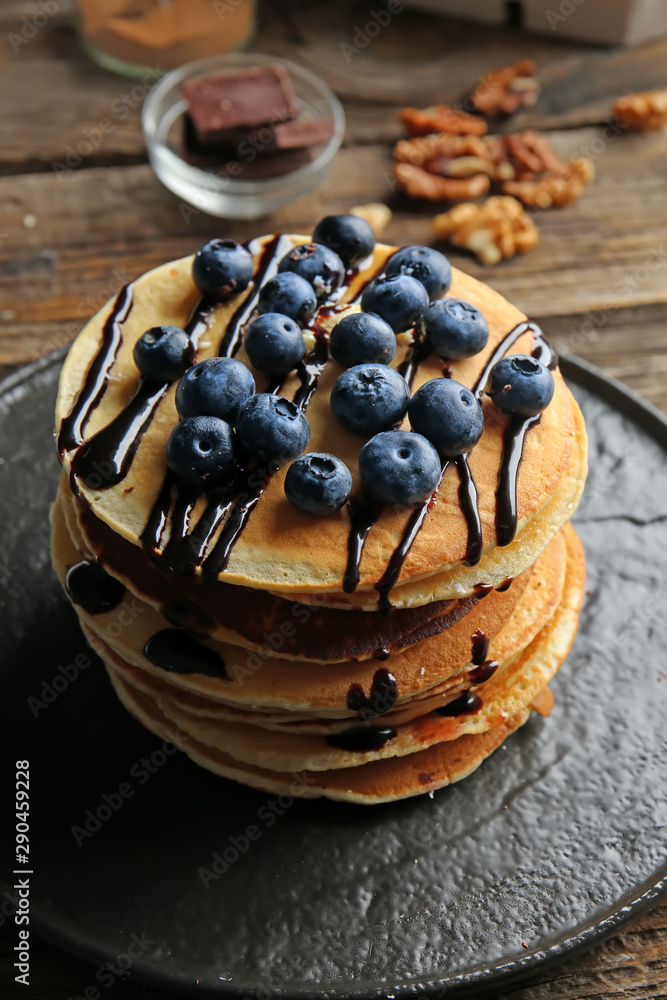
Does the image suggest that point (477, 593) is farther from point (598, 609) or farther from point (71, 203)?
point (71, 203)

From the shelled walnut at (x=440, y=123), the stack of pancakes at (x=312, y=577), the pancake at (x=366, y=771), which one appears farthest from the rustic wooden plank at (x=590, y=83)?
the pancake at (x=366, y=771)

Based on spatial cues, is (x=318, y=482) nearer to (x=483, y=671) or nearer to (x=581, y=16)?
(x=483, y=671)

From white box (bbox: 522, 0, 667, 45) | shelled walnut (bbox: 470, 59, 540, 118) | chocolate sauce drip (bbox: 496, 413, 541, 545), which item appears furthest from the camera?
white box (bbox: 522, 0, 667, 45)

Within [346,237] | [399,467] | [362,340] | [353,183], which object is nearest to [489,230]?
[353,183]

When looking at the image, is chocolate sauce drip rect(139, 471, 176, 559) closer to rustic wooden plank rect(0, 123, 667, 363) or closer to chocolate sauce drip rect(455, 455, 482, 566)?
chocolate sauce drip rect(455, 455, 482, 566)

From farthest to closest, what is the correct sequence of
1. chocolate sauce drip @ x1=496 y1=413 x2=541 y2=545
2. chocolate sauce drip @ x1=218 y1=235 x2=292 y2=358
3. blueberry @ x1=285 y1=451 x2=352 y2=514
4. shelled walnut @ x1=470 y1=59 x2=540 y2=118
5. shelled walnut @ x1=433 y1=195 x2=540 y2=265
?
shelled walnut @ x1=470 y1=59 x2=540 y2=118 → shelled walnut @ x1=433 y1=195 x2=540 y2=265 → chocolate sauce drip @ x1=218 y1=235 x2=292 y2=358 → chocolate sauce drip @ x1=496 y1=413 x2=541 y2=545 → blueberry @ x1=285 y1=451 x2=352 y2=514

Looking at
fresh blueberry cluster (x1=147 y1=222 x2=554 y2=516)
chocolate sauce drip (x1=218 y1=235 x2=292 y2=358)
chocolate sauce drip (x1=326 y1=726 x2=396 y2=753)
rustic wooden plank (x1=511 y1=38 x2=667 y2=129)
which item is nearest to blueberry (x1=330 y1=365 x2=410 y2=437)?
fresh blueberry cluster (x1=147 y1=222 x2=554 y2=516)

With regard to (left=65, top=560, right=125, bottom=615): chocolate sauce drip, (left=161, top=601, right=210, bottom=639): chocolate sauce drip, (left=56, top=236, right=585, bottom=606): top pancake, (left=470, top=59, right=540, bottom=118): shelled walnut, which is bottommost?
(left=65, top=560, right=125, bottom=615): chocolate sauce drip

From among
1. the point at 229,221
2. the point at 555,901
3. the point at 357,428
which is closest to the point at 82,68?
the point at 229,221

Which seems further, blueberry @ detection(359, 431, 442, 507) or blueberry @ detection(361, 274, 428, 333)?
blueberry @ detection(361, 274, 428, 333)
